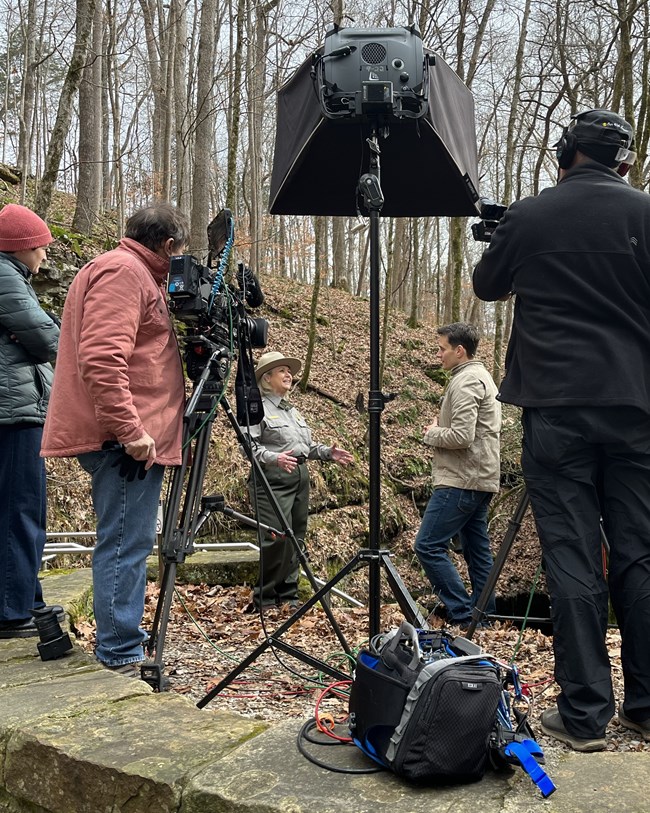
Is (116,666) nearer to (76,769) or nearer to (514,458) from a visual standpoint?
(76,769)

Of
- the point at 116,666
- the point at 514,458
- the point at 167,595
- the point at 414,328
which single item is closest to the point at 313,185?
the point at 167,595

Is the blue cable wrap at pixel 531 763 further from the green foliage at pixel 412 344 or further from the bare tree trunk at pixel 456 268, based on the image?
the green foliage at pixel 412 344

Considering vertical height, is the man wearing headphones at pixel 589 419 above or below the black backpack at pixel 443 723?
above

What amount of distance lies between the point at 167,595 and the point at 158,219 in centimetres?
165

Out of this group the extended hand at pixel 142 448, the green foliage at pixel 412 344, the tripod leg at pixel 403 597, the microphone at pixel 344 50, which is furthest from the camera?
the green foliage at pixel 412 344

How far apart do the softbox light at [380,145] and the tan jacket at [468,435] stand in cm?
176

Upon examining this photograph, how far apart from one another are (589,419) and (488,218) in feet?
3.16

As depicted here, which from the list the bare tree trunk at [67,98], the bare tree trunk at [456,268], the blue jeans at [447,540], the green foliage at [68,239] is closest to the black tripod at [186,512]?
Result: the blue jeans at [447,540]

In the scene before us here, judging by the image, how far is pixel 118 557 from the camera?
3.08 m

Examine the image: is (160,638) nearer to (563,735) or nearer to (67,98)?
(563,735)

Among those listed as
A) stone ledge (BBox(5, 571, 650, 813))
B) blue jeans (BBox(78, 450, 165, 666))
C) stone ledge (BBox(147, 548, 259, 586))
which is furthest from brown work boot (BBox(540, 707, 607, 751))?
stone ledge (BBox(147, 548, 259, 586))

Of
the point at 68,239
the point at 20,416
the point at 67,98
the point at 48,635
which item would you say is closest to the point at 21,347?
the point at 20,416

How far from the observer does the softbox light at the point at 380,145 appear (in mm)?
2889

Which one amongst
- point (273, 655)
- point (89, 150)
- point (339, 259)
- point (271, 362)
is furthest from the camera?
point (339, 259)
